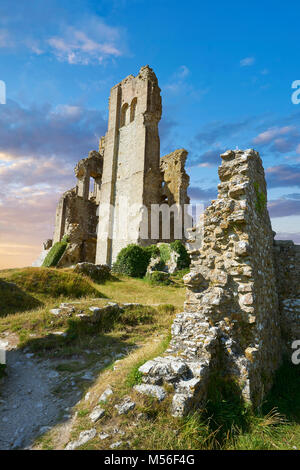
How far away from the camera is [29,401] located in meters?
3.71

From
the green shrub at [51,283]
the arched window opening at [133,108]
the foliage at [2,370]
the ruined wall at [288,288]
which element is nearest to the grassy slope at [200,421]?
the ruined wall at [288,288]

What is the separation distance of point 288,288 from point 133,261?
15023 millimetres

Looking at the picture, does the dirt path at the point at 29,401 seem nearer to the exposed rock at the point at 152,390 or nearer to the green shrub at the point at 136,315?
the exposed rock at the point at 152,390

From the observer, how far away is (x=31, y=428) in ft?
10.1

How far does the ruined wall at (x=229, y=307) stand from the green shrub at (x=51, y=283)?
7.81 m

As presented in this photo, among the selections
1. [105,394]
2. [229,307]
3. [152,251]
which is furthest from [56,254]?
[105,394]

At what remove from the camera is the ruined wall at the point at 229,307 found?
133 inches

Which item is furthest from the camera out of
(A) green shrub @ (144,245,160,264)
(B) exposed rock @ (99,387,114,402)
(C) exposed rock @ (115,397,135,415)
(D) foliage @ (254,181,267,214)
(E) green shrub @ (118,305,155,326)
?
(A) green shrub @ (144,245,160,264)

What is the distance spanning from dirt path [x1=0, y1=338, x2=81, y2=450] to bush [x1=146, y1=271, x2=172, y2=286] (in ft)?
40.6

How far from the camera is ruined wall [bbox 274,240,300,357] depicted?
590 cm

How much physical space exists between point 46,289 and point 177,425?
9.55 meters

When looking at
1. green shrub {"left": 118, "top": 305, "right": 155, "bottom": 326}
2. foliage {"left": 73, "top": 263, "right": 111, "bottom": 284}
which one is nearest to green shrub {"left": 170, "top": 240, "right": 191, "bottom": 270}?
foliage {"left": 73, "top": 263, "right": 111, "bottom": 284}

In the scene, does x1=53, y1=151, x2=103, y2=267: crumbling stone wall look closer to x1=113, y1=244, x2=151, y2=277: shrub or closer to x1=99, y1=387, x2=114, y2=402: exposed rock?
x1=113, y1=244, x2=151, y2=277: shrub
